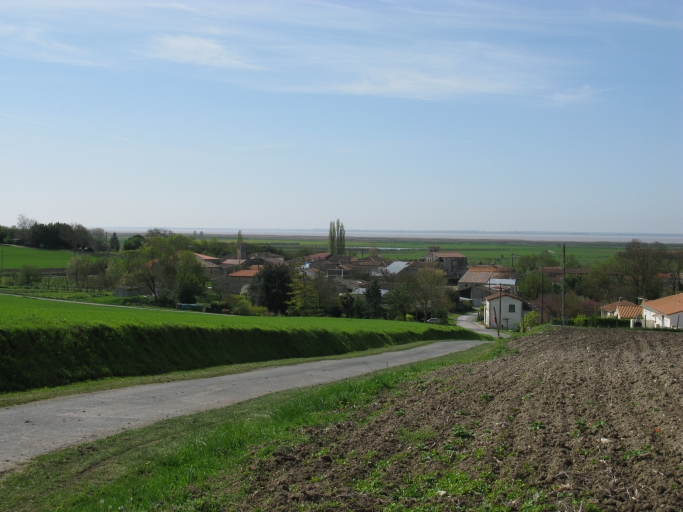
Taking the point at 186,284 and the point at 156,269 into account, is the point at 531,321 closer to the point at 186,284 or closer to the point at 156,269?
the point at 186,284

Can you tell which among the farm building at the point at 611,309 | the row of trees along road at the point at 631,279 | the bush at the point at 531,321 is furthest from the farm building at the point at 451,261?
the bush at the point at 531,321

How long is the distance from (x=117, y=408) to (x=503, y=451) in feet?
32.0

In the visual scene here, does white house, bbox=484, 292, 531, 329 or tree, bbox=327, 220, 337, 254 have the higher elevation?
tree, bbox=327, 220, 337, 254

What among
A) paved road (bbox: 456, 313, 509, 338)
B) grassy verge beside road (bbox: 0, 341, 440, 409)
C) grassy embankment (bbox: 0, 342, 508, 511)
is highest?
grassy embankment (bbox: 0, 342, 508, 511)

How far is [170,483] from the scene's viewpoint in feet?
27.2

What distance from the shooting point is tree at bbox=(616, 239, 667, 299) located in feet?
247

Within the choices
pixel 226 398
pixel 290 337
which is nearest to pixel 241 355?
pixel 290 337

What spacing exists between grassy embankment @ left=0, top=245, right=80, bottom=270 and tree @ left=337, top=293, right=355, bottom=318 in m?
51.7

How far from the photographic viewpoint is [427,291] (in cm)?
8044

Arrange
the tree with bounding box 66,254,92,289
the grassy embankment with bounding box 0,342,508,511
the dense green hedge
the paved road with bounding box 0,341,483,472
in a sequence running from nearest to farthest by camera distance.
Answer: the grassy embankment with bounding box 0,342,508,511
the paved road with bounding box 0,341,483,472
the dense green hedge
the tree with bounding box 66,254,92,289

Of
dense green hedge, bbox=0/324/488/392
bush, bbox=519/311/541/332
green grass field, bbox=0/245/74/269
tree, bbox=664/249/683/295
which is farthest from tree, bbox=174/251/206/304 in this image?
tree, bbox=664/249/683/295

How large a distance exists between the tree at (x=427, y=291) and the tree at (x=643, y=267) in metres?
23.2

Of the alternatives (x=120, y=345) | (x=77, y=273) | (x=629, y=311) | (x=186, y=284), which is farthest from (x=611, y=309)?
(x=77, y=273)

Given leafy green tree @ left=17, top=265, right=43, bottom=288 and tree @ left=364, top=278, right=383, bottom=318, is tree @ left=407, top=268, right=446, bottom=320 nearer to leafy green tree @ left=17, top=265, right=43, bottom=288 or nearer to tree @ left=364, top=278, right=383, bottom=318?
tree @ left=364, top=278, right=383, bottom=318
